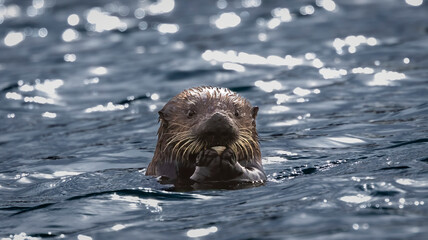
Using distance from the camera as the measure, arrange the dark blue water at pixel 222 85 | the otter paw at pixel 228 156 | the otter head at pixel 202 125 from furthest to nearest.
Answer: the otter head at pixel 202 125 < the otter paw at pixel 228 156 < the dark blue water at pixel 222 85

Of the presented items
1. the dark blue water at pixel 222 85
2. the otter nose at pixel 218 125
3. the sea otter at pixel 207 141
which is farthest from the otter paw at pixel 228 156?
the dark blue water at pixel 222 85

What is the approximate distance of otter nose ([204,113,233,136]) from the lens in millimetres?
6285

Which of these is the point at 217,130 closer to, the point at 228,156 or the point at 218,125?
the point at 218,125

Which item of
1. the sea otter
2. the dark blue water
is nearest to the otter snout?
the sea otter

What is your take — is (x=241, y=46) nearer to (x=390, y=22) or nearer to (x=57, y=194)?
(x=390, y=22)

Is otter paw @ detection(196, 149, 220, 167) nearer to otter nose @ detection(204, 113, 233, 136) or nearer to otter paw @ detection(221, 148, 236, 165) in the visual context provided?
otter paw @ detection(221, 148, 236, 165)

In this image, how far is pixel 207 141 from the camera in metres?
6.52

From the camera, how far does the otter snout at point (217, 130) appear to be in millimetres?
6293

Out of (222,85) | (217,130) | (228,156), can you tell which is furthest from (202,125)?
(222,85)

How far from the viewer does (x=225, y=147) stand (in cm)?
654

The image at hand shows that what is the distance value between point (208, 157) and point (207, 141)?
0.14 m

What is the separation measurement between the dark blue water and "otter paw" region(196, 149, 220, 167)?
25 cm

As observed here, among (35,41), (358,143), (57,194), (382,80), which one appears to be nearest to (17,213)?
(57,194)

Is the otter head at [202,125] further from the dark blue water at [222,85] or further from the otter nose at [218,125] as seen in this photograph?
the dark blue water at [222,85]
